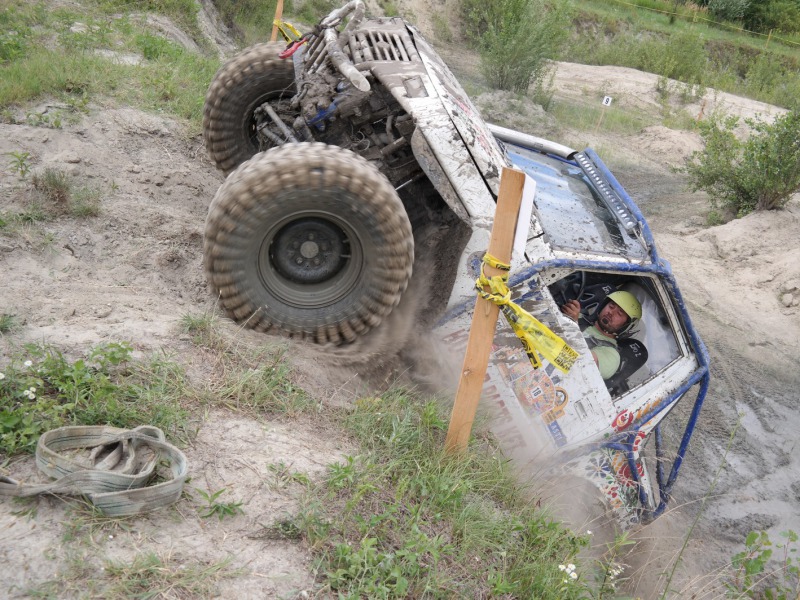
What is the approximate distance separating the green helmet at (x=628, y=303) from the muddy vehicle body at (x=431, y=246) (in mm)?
101

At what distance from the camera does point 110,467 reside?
257 cm

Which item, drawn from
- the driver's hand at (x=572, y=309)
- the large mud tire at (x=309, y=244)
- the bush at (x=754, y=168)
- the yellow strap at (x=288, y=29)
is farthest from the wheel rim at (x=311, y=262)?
the bush at (x=754, y=168)

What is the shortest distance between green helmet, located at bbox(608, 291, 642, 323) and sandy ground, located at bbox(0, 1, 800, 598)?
4.11 ft

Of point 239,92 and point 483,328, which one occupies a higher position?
point 239,92

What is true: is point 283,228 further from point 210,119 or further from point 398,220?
point 210,119

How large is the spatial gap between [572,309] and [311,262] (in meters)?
1.70

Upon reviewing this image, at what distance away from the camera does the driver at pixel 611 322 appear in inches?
177

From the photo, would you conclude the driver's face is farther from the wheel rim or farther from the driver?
the wheel rim

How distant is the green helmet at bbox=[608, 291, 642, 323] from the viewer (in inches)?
180

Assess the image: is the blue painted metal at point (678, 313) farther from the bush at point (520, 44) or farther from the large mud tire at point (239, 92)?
the bush at point (520, 44)

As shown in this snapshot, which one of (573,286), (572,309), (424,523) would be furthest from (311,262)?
(573,286)

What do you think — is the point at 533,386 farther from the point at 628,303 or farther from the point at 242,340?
the point at 242,340

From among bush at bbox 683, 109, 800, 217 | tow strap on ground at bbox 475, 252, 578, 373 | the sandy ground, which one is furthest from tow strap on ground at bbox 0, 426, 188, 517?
bush at bbox 683, 109, 800, 217

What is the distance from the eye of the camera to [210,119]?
535 cm
